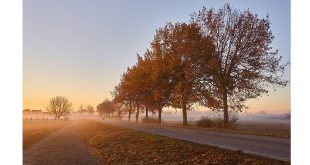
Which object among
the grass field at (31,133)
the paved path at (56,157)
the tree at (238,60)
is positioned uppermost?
the tree at (238,60)

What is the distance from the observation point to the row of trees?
69.4ft

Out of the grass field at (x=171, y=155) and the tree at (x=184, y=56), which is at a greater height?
the tree at (x=184, y=56)

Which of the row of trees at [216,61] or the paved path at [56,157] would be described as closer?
the paved path at [56,157]

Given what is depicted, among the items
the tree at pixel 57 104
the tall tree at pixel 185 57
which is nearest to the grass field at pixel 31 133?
the tree at pixel 57 104

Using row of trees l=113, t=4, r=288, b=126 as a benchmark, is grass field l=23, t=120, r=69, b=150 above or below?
below

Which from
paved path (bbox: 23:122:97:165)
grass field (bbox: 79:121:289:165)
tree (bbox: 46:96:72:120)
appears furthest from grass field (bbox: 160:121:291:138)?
tree (bbox: 46:96:72:120)

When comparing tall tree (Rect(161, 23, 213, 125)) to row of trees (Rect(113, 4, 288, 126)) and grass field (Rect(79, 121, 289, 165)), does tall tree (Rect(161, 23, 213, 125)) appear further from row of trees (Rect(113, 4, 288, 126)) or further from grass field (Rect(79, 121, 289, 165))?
grass field (Rect(79, 121, 289, 165))

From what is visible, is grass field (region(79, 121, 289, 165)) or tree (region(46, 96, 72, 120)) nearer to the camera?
grass field (region(79, 121, 289, 165))

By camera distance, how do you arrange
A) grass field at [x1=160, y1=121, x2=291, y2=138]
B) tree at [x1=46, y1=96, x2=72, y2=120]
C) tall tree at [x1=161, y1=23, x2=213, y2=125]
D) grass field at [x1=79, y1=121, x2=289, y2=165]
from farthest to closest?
tall tree at [x1=161, y1=23, x2=213, y2=125] → grass field at [x1=160, y1=121, x2=291, y2=138] → tree at [x1=46, y1=96, x2=72, y2=120] → grass field at [x1=79, y1=121, x2=289, y2=165]

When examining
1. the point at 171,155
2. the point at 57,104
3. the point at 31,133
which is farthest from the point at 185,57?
the point at 171,155

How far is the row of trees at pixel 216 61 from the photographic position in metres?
21.1

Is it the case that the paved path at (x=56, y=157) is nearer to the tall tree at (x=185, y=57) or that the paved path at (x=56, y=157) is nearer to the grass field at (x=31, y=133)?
the grass field at (x=31, y=133)
